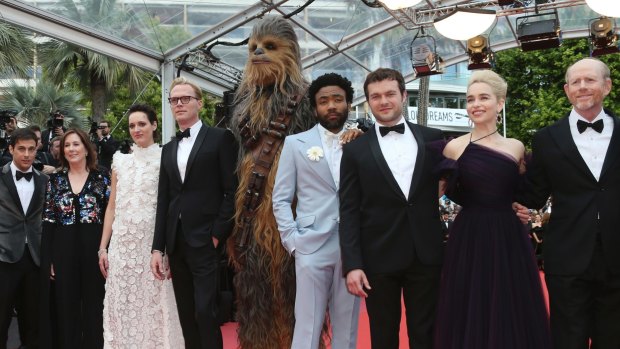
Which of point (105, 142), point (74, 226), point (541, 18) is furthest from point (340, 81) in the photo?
point (541, 18)

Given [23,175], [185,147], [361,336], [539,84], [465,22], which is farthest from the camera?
[539,84]

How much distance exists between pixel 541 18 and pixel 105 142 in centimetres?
659

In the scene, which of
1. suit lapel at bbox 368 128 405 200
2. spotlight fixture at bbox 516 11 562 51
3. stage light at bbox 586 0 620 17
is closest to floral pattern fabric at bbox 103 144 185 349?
suit lapel at bbox 368 128 405 200

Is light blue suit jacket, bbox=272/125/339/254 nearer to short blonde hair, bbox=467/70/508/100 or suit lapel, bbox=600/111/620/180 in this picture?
short blonde hair, bbox=467/70/508/100

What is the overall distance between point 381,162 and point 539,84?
23.1 meters

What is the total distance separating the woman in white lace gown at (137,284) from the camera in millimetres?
4121

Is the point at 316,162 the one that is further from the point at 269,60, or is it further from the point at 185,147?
the point at 185,147

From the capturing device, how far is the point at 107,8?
7.58m

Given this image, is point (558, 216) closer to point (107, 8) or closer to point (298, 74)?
point (298, 74)

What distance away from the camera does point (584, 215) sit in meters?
3.01

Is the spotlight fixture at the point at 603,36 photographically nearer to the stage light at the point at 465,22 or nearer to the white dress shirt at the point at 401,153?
the stage light at the point at 465,22

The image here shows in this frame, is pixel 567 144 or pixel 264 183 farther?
pixel 264 183

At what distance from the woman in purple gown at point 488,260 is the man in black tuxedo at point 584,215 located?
121mm

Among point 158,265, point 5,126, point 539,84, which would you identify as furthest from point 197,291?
point 539,84
